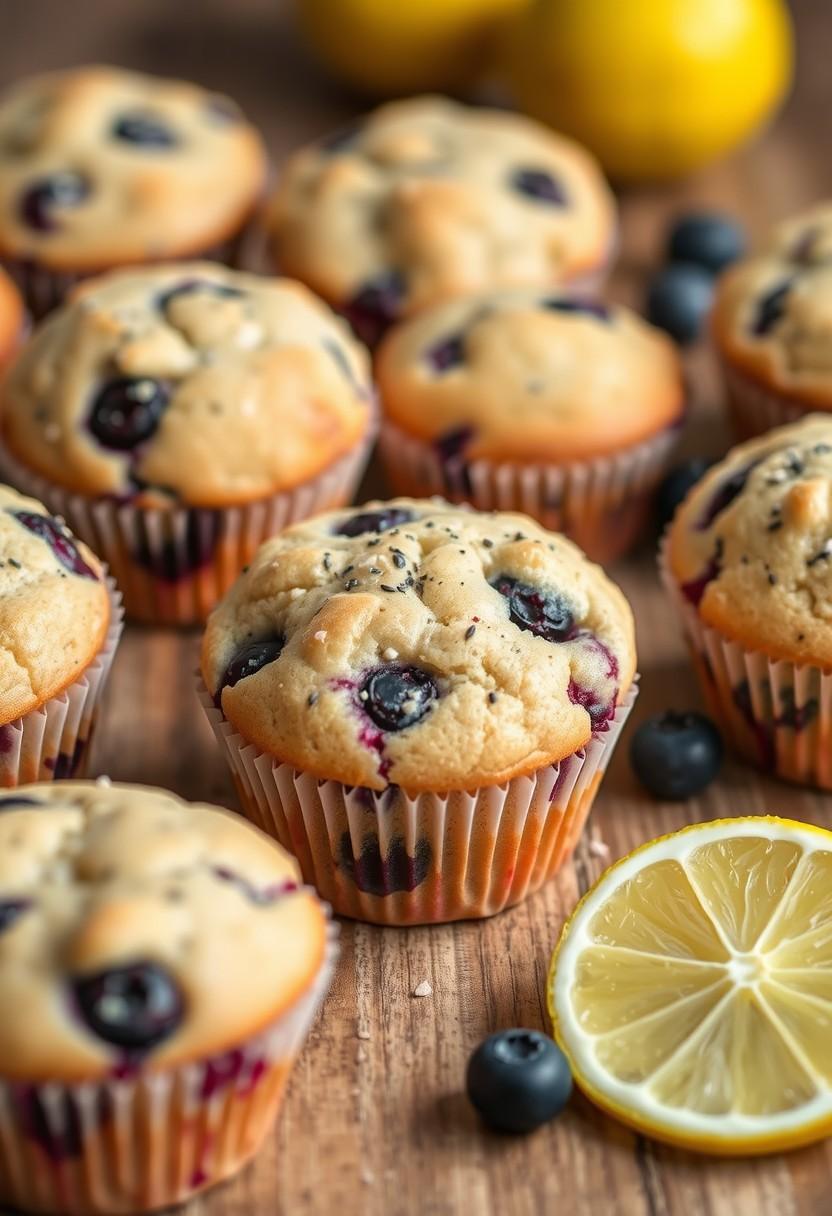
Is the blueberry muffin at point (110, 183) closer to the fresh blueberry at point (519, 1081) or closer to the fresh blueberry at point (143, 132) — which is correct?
the fresh blueberry at point (143, 132)

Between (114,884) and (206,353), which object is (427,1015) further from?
(206,353)

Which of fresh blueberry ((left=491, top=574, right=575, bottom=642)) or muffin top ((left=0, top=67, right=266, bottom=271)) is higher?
fresh blueberry ((left=491, top=574, right=575, bottom=642))

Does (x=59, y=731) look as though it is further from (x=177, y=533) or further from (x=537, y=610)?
(x=537, y=610)

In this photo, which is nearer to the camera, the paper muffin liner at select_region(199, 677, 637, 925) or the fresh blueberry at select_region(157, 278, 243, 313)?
the paper muffin liner at select_region(199, 677, 637, 925)

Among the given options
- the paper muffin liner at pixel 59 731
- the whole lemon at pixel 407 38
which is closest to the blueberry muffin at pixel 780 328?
the whole lemon at pixel 407 38

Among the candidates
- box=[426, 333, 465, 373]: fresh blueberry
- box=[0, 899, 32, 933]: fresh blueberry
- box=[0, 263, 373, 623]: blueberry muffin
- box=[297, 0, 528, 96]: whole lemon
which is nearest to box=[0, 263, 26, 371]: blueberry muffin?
box=[0, 263, 373, 623]: blueberry muffin

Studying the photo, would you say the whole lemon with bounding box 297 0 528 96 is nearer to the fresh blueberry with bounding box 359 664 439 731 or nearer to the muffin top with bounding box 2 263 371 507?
the muffin top with bounding box 2 263 371 507
